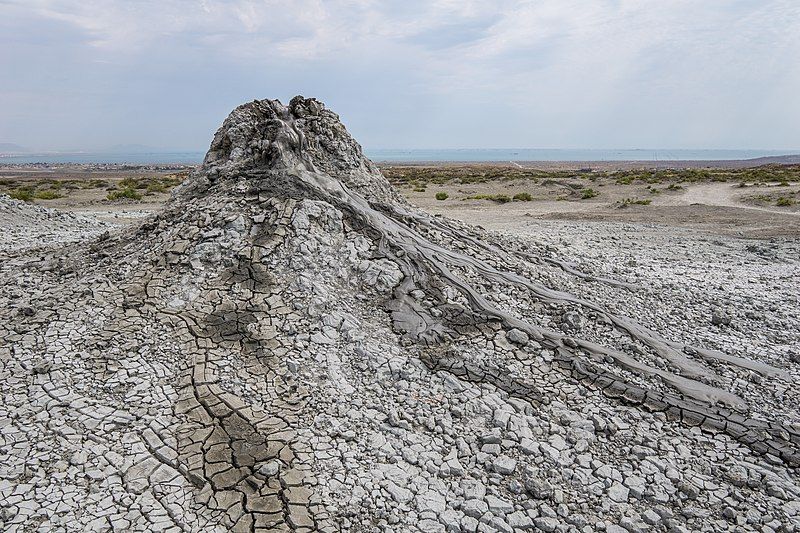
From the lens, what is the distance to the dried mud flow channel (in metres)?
4.66

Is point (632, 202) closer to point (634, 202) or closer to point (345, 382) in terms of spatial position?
point (634, 202)

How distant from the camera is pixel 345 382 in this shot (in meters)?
6.07

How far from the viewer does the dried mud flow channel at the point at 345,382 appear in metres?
4.66

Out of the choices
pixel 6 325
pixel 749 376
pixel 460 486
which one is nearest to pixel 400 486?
pixel 460 486

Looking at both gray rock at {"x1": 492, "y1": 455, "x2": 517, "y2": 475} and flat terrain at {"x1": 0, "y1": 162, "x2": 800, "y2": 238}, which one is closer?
gray rock at {"x1": 492, "y1": 455, "x2": 517, "y2": 475}

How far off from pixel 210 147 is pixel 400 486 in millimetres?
7852

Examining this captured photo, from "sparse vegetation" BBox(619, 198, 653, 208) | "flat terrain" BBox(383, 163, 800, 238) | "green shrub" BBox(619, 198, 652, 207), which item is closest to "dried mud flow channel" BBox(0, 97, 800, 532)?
"flat terrain" BBox(383, 163, 800, 238)

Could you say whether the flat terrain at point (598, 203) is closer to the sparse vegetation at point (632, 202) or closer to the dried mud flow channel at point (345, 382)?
the sparse vegetation at point (632, 202)

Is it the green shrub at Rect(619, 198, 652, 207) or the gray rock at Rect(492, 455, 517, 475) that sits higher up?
the green shrub at Rect(619, 198, 652, 207)

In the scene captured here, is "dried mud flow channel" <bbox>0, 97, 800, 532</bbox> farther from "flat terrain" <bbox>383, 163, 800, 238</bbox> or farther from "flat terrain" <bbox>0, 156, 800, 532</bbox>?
"flat terrain" <bbox>383, 163, 800, 238</bbox>

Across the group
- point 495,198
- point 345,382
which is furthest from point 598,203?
point 345,382

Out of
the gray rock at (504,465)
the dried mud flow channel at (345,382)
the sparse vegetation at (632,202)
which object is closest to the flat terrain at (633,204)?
the sparse vegetation at (632,202)

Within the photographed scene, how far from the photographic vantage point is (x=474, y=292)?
7.70 meters

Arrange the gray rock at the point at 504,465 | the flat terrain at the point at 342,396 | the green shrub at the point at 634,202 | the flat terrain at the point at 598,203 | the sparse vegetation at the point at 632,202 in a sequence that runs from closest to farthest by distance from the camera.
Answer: the flat terrain at the point at 342,396 < the gray rock at the point at 504,465 < the flat terrain at the point at 598,203 < the sparse vegetation at the point at 632,202 < the green shrub at the point at 634,202
